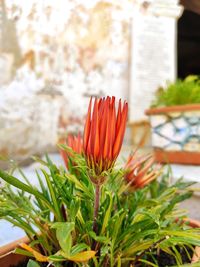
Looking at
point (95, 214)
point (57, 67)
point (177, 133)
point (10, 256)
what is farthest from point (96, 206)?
point (57, 67)

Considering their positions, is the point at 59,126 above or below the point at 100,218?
above

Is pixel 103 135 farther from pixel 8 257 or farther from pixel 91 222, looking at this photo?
pixel 8 257

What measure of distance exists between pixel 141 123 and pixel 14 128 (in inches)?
32.1

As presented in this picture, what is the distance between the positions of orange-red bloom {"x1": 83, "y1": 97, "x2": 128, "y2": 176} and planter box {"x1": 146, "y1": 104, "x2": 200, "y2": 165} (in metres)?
1.08

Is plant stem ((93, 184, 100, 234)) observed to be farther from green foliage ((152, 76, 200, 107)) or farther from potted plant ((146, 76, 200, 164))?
green foliage ((152, 76, 200, 107))

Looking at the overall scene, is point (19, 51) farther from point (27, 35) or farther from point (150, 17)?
point (150, 17)

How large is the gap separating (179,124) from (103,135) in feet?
3.77

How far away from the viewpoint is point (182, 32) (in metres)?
5.50

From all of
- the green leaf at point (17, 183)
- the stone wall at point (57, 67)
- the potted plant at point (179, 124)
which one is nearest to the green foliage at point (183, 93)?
the potted plant at point (179, 124)

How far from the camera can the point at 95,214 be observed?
1.57 ft

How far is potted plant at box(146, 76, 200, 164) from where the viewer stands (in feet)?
4.88

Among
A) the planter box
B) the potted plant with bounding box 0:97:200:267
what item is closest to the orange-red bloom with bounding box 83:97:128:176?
the potted plant with bounding box 0:97:200:267

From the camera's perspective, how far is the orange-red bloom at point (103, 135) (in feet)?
1.36

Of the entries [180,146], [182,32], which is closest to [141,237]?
[180,146]
